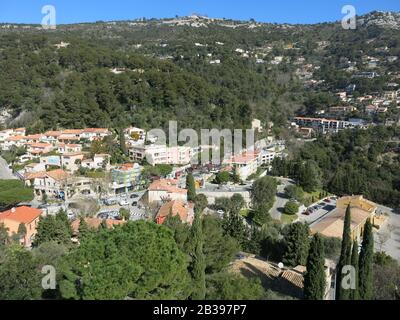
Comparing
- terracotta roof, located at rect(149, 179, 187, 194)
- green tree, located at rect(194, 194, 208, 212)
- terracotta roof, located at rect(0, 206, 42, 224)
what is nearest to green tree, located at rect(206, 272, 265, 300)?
terracotta roof, located at rect(0, 206, 42, 224)

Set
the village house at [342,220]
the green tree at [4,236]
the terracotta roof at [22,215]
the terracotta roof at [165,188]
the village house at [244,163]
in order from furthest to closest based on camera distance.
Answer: the village house at [244,163]
the terracotta roof at [165,188]
the village house at [342,220]
the terracotta roof at [22,215]
the green tree at [4,236]

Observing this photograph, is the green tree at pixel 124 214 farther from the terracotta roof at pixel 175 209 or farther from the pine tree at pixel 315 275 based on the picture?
the pine tree at pixel 315 275

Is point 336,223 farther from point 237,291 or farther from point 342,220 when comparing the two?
point 237,291

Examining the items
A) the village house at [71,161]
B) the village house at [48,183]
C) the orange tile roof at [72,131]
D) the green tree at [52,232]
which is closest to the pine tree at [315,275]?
the green tree at [52,232]

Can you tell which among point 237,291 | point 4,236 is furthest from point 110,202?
point 237,291

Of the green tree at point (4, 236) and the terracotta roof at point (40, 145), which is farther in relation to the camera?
the terracotta roof at point (40, 145)

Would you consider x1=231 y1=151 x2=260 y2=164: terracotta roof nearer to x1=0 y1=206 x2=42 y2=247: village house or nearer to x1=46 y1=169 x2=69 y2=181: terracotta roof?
x1=46 y1=169 x2=69 y2=181: terracotta roof
